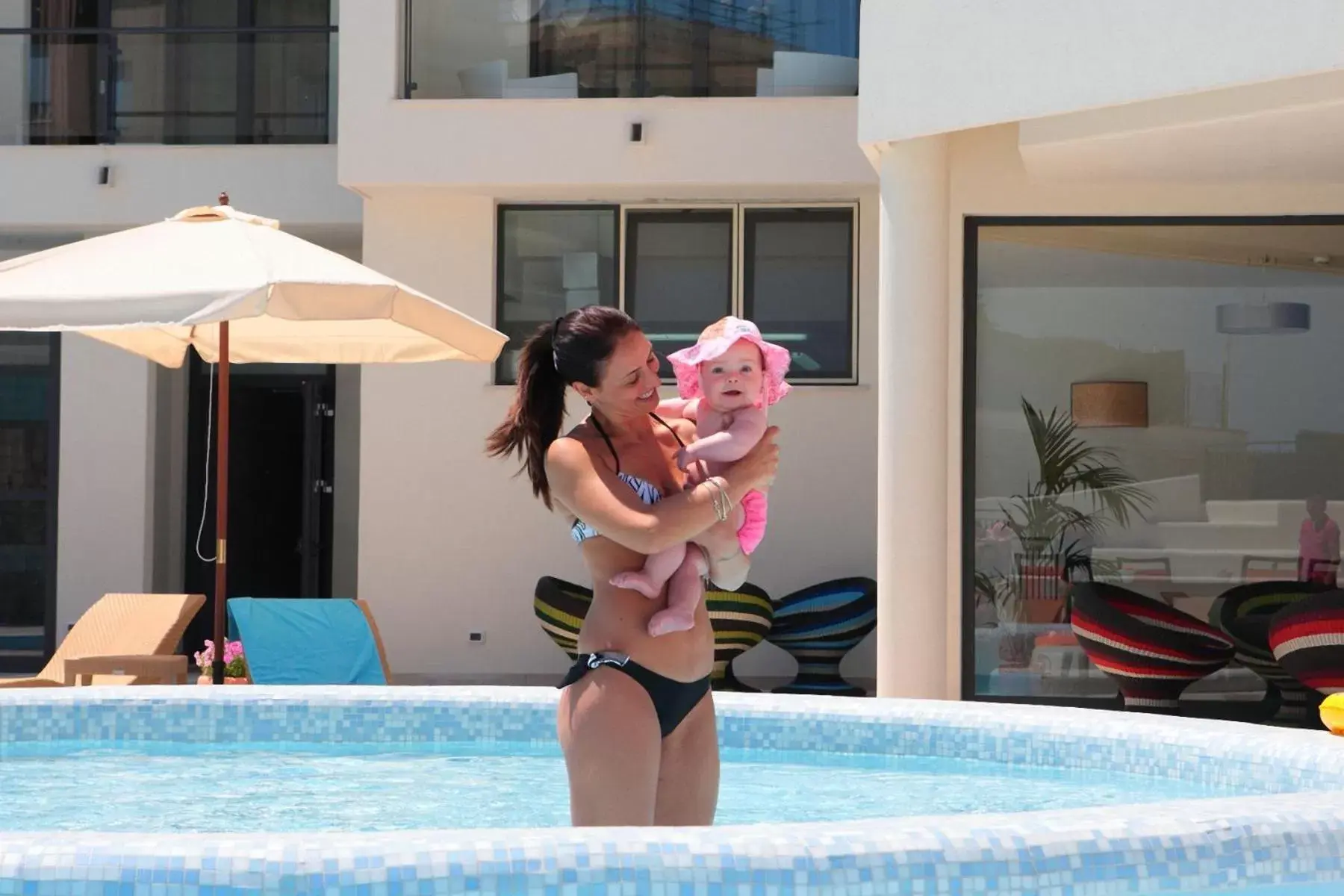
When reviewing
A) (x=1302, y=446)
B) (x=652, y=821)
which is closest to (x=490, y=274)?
(x=1302, y=446)

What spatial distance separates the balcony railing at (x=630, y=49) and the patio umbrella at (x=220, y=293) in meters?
3.75

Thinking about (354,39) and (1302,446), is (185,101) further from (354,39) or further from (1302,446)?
(1302,446)

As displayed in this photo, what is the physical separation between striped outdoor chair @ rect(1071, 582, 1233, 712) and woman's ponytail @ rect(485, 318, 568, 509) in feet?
20.5

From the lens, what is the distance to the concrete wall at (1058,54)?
7.65 metres

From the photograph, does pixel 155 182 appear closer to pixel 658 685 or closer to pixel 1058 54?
pixel 1058 54

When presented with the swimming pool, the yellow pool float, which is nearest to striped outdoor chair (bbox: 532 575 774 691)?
the yellow pool float

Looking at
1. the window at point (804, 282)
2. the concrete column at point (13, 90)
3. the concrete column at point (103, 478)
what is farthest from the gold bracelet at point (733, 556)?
the concrete column at point (13, 90)

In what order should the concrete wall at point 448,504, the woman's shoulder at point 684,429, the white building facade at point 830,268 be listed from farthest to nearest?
1. the concrete wall at point 448,504
2. the white building facade at point 830,268
3. the woman's shoulder at point 684,429

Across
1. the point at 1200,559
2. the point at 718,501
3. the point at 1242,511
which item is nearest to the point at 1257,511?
the point at 1242,511

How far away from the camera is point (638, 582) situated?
3926mm

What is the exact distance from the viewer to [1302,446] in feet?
33.4

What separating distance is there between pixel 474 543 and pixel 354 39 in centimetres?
370

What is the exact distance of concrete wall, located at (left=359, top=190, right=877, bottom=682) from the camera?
42.8 feet

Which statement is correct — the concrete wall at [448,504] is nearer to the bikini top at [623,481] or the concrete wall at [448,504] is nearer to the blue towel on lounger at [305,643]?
the blue towel on lounger at [305,643]
